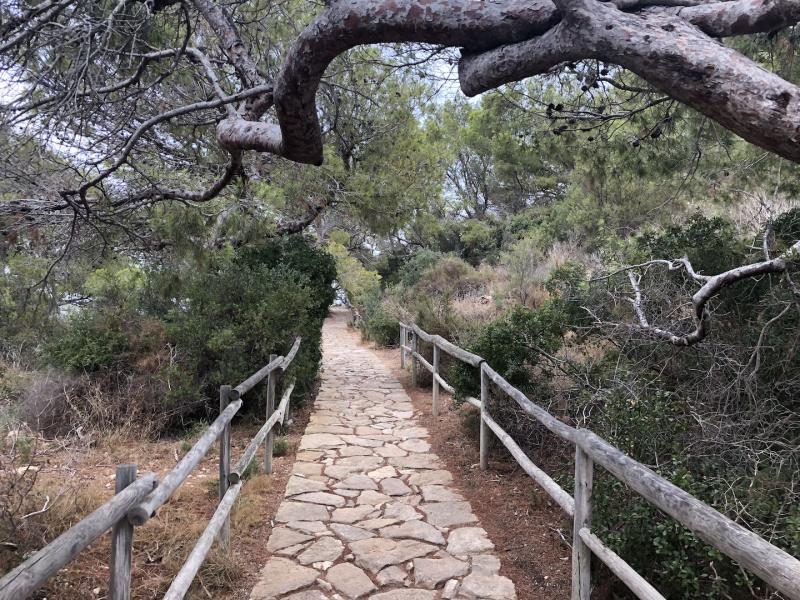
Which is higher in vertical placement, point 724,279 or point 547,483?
point 724,279

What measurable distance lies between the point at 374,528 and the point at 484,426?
156 cm

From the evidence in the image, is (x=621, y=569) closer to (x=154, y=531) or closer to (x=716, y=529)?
(x=716, y=529)

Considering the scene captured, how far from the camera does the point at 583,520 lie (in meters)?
2.86

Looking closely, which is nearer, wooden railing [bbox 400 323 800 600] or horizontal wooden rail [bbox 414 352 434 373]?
wooden railing [bbox 400 323 800 600]

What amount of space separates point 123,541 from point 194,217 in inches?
146

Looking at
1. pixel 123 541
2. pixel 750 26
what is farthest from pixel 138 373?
pixel 750 26

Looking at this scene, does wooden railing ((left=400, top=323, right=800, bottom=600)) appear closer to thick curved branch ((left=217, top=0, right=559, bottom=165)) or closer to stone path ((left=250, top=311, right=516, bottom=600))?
stone path ((left=250, top=311, right=516, bottom=600))

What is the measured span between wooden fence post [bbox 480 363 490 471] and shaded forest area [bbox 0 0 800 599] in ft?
0.84

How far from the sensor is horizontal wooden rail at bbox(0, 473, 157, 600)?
138 centimetres

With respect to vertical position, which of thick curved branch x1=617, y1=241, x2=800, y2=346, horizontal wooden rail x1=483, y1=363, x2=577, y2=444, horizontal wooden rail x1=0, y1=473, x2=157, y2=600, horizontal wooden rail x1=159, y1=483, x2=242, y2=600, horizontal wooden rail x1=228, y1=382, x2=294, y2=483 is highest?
thick curved branch x1=617, y1=241, x2=800, y2=346

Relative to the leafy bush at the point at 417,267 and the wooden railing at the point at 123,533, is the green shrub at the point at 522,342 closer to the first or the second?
the wooden railing at the point at 123,533

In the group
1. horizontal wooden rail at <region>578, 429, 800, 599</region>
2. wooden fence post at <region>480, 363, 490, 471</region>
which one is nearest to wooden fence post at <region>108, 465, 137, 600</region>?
horizontal wooden rail at <region>578, 429, 800, 599</region>

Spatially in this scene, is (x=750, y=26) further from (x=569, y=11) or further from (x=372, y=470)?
(x=372, y=470)

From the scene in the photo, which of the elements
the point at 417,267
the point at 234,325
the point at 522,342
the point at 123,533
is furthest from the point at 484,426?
the point at 417,267
